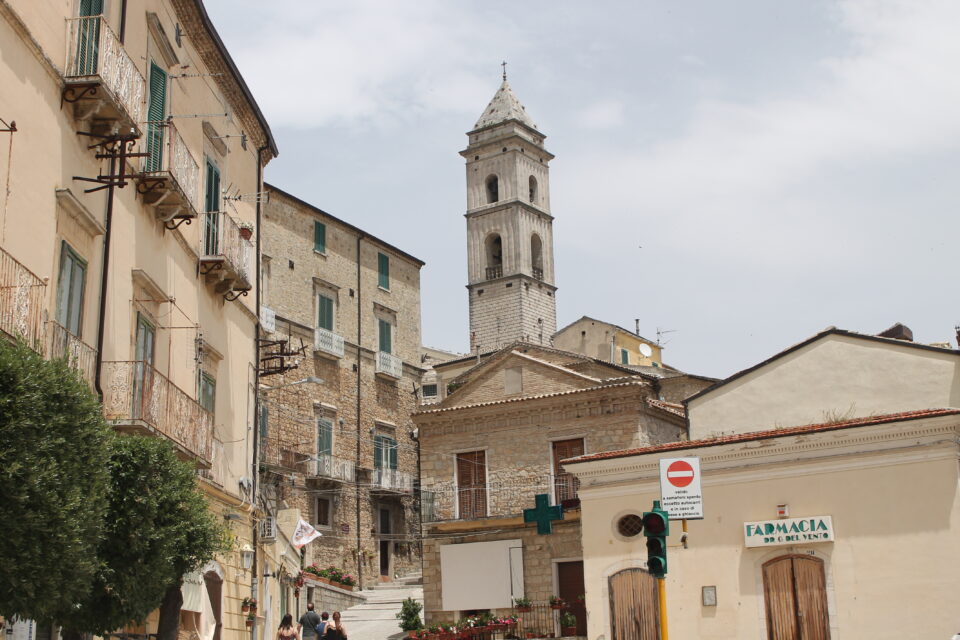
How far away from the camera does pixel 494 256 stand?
74.6 m

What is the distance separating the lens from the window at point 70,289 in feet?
40.9

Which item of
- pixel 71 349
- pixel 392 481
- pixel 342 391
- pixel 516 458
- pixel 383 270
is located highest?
pixel 383 270

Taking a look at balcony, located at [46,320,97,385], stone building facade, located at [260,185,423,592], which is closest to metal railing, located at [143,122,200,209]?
balcony, located at [46,320,97,385]

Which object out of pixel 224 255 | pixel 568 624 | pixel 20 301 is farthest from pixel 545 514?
pixel 20 301

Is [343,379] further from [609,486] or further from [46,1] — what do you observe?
[46,1]

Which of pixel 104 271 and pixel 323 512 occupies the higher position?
pixel 104 271

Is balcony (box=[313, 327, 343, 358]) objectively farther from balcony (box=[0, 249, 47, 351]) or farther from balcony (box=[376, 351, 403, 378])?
balcony (box=[0, 249, 47, 351])

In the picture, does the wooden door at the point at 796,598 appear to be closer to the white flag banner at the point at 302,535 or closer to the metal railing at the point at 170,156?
the white flag banner at the point at 302,535

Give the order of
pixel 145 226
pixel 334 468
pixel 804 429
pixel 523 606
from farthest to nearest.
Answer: pixel 334 468
pixel 523 606
pixel 804 429
pixel 145 226

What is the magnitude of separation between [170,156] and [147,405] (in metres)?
3.72

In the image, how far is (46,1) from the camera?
1218cm

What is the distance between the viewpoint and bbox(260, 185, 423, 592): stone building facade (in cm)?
3947

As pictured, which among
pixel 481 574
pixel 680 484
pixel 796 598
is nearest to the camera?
pixel 680 484

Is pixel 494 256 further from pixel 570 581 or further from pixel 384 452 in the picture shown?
pixel 570 581
